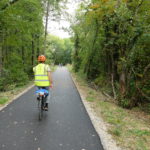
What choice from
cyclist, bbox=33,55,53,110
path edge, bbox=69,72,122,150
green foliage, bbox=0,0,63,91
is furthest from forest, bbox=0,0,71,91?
path edge, bbox=69,72,122,150

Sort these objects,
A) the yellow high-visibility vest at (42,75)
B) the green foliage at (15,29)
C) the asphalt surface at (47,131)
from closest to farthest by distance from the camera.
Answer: the asphalt surface at (47,131) → the yellow high-visibility vest at (42,75) → the green foliage at (15,29)

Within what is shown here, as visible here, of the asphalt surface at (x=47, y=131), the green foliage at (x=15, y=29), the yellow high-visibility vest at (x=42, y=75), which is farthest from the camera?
the green foliage at (x=15, y=29)

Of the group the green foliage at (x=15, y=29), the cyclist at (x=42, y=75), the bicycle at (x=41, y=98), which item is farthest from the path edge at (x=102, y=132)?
the green foliage at (x=15, y=29)

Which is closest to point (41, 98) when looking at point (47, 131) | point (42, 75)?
point (42, 75)

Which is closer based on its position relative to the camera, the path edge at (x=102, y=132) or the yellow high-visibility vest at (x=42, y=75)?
the path edge at (x=102, y=132)

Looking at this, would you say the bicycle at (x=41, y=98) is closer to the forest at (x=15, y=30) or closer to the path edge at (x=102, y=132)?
the path edge at (x=102, y=132)

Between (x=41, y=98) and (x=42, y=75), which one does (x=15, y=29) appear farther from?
(x=41, y=98)

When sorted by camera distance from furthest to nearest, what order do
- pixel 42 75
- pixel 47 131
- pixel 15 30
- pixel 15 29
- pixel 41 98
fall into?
pixel 15 30
pixel 15 29
pixel 41 98
pixel 42 75
pixel 47 131

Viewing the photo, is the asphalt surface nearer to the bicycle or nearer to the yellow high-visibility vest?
the bicycle

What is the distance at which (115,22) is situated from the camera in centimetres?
788

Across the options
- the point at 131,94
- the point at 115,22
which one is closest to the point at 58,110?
the point at 131,94

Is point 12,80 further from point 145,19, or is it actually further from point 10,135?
point 145,19

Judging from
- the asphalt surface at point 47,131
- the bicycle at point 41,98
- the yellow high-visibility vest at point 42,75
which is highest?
the yellow high-visibility vest at point 42,75

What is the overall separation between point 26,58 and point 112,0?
37.0ft
